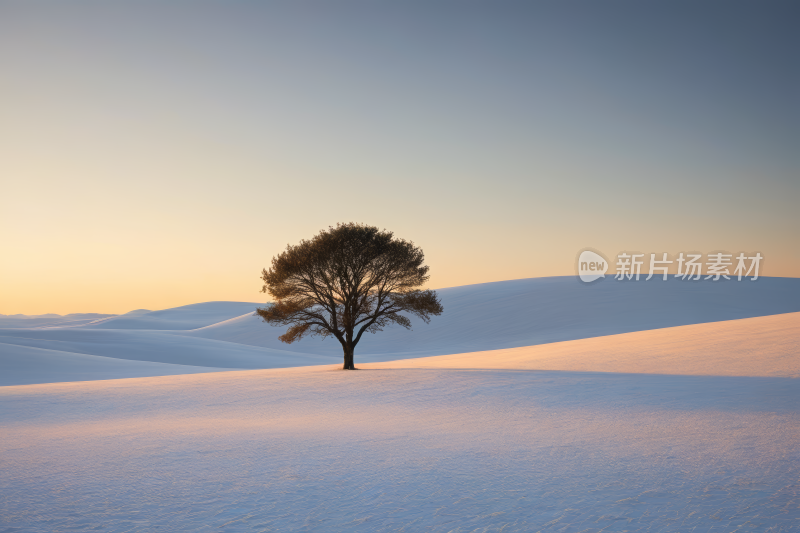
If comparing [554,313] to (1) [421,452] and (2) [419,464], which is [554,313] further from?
(2) [419,464]

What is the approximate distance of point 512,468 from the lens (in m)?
8.46

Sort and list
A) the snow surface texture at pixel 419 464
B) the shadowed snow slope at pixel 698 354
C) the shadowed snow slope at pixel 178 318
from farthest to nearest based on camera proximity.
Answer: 1. the shadowed snow slope at pixel 178 318
2. the shadowed snow slope at pixel 698 354
3. the snow surface texture at pixel 419 464

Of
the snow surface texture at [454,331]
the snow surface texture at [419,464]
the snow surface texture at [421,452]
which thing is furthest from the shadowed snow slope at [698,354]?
the snow surface texture at [454,331]

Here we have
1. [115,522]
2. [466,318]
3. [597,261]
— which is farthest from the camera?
[597,261]

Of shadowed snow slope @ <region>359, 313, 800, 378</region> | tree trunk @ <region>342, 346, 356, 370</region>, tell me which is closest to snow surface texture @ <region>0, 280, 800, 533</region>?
shadowed snow slope @ <region>359, 313, 800, 378</region>

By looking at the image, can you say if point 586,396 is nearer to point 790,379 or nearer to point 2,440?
point 790,379

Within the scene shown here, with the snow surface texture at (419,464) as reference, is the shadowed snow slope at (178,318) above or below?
above

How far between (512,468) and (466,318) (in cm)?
6728

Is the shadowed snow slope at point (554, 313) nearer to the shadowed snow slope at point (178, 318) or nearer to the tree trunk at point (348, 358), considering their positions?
the tree trunk at point (348, 358)

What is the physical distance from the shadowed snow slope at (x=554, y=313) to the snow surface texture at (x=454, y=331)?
153mm

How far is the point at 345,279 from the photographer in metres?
28.4

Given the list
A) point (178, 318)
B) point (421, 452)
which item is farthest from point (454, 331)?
point (178, 318)

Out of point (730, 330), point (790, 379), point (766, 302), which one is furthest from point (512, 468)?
point (766, 302)

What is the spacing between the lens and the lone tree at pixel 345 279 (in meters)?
28.0
